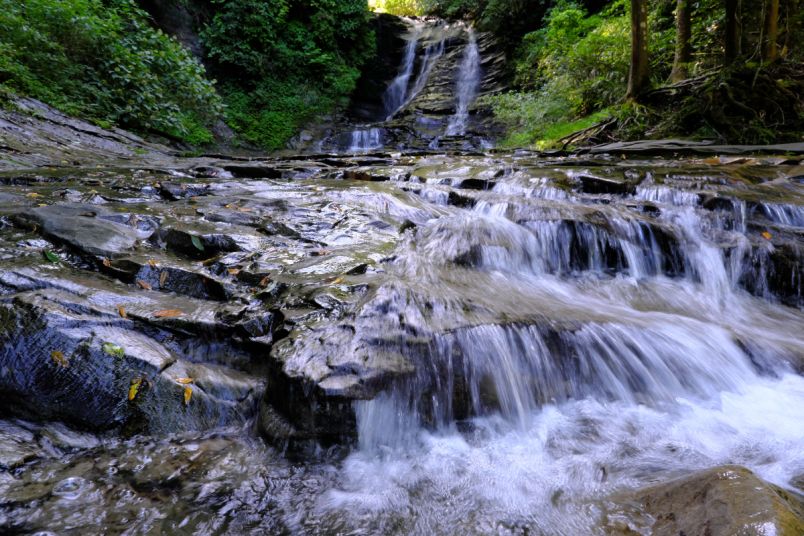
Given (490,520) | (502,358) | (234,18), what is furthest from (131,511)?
(234,18)

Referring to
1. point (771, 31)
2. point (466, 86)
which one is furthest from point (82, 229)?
point (466, 86)

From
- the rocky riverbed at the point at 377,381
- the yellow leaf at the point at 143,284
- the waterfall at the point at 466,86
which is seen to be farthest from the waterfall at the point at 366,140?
the yellow leaf at the point at 143,284

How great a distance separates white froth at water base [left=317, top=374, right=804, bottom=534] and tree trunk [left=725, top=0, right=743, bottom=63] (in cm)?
847

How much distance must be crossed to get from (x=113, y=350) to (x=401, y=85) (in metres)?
21.2

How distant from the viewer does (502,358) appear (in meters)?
2.51

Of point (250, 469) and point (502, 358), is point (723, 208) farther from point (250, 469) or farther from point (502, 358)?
point (250, 469)

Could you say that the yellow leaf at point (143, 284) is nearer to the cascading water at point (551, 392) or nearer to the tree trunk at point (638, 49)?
the cascading water at point (551, 392)

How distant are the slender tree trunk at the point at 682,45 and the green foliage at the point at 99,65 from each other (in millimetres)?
11372

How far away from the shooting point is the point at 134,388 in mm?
2141

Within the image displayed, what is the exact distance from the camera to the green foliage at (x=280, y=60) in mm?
15594

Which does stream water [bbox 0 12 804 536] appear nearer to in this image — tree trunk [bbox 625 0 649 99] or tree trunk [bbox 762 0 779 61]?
tree trunk [bbox 762 0 779 61]

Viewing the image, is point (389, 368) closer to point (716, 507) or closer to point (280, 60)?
point (716, 507)

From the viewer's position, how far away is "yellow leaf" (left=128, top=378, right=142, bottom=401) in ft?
6.97

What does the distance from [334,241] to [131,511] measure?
2.55 metres
